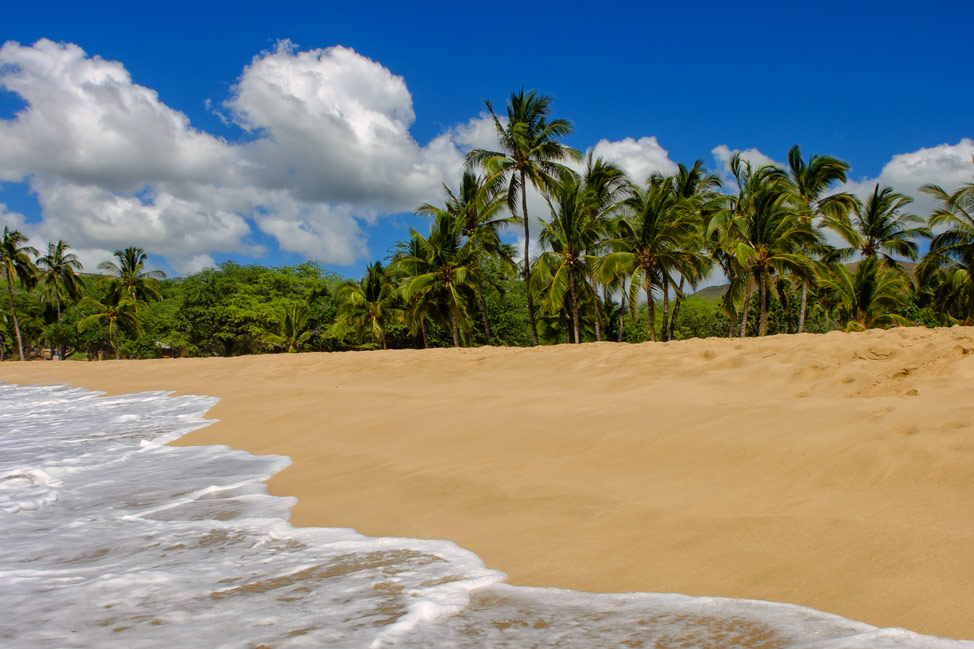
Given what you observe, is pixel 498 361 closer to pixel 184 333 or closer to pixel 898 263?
pixel 898 263

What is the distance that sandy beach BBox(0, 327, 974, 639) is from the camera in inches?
72.7

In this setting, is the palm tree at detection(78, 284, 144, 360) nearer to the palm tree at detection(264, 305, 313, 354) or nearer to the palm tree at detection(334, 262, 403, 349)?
the palm tree at detection(264, 305, 313, 354)

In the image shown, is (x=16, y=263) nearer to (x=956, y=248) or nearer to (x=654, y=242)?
(x=654, y=242)

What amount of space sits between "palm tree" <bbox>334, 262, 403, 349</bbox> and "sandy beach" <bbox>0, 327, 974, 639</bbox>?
2110 centimetres

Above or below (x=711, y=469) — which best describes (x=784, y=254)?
above

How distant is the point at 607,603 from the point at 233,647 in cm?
104

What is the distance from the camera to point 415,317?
23.7 meters

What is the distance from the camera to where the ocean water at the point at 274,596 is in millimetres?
1549

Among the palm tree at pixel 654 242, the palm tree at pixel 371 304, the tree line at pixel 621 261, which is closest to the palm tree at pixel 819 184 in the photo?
the tree line at pixel 621 261

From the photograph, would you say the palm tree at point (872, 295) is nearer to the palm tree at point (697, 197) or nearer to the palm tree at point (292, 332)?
the palm tree at point (697, 197)

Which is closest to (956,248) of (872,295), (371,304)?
(872,295)

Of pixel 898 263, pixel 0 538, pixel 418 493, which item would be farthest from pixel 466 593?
pixel 898 263

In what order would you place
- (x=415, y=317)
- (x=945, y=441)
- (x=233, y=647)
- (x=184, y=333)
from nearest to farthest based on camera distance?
(x=233, y=647) < (x=945, y=441) < (x=415, y=317) < (x=184, y=333)

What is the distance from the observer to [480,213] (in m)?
21.9
